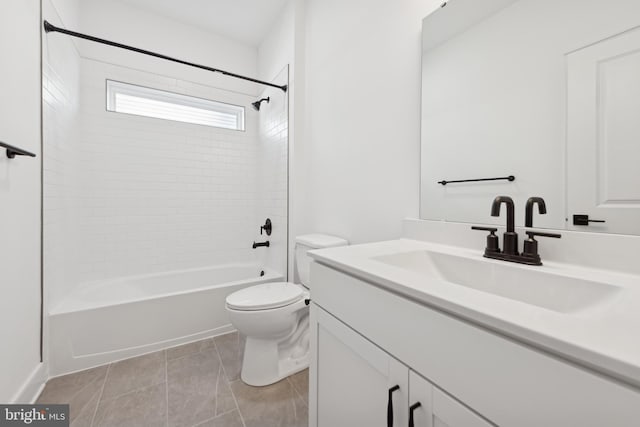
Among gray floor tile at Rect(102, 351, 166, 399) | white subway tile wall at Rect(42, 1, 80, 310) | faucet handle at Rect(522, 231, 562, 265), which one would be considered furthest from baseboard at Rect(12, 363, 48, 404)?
faucet handle at Rect(522, 231, 562, 265)

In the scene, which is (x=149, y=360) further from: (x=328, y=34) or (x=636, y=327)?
(x=328, y=34)

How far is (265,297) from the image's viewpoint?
5.03 ft

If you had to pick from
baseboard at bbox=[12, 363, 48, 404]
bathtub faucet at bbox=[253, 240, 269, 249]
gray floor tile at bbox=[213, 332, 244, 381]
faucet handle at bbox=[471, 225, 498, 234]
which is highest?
faucet handle at bbox=[471, 225, 498, 234]

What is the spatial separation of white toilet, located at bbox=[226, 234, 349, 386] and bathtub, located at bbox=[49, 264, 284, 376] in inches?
23.8

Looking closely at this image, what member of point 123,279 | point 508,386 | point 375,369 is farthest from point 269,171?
point 508,386

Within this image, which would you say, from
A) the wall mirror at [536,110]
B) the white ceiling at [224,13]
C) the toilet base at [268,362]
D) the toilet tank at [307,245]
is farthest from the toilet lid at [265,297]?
the white ceiling at [224,13]

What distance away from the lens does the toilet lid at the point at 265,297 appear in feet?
4.66

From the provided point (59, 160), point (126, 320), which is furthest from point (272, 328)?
point (59, 160)

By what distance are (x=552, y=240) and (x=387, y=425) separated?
0.72 meters

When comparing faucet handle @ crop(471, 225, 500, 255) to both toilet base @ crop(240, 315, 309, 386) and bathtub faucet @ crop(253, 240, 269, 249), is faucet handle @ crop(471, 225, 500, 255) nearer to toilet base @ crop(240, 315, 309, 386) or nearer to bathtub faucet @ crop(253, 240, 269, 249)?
toilet base @ crop(240, 315, 309, 386)

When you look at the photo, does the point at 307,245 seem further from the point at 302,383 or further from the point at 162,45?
the point at 162,45

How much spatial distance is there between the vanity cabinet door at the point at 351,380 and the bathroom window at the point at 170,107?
2.53 m

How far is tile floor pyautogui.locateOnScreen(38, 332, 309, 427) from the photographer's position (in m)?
1.22

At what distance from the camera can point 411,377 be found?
57cm
